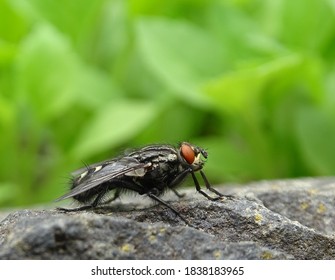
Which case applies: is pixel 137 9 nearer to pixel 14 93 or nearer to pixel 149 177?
pixel 14 93

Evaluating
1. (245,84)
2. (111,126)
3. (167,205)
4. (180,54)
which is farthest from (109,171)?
(180,54)

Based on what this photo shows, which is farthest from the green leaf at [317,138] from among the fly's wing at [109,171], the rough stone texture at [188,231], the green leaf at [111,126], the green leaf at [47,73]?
the fly's wing at [109,171]

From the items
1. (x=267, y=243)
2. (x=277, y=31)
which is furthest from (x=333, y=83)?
(x=267, y=243)

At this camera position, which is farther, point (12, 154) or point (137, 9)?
point (137, 9)

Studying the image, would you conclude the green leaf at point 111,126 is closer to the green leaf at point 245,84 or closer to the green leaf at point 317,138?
the green leaf at point 245,84

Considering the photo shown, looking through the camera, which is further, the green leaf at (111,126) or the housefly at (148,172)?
the green leaf at (111,126)
